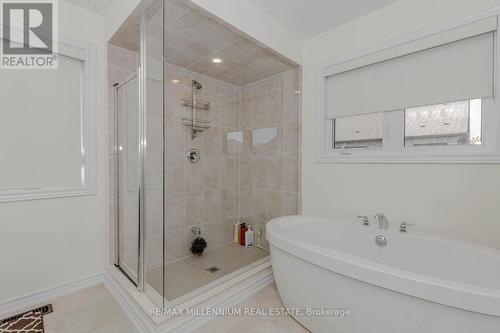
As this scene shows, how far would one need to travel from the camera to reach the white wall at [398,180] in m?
1.54

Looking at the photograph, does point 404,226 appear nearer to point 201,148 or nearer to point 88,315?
point 201,148

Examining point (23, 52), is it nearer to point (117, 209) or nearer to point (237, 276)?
point (117, 209)

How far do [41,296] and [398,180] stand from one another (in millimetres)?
2979

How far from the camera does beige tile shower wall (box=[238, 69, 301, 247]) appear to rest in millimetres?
2555

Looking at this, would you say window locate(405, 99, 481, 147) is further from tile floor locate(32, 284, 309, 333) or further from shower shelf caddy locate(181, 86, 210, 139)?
shower shelf caddy locate(181, 86, 210, 139)

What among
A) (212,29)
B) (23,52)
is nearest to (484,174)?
(212,29)

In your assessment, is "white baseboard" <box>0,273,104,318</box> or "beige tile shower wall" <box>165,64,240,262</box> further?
"beige tile shower wall" <box>165,64,240,262</box>

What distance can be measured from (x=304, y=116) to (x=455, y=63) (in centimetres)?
124

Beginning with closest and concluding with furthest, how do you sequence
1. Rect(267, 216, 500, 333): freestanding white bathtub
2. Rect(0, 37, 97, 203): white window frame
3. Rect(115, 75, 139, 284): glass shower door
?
1. Rect(267, 216, 500, 333): freestanding white bathtub
2. Rect(115, 75, 139, 284): glass shower door
3. Rect(0, 37, 97, 203): white window frame

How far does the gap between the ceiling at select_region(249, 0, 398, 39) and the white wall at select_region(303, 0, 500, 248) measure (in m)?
0.09

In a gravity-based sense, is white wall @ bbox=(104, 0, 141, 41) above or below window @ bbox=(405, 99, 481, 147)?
above

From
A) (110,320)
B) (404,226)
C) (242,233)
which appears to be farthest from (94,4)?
(404,226)

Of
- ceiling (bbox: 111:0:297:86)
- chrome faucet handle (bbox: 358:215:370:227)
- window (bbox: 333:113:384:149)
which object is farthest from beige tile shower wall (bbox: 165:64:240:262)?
chrome faucet handle (bbox: 358:215:370:227)

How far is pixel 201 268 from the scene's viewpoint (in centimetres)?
209
